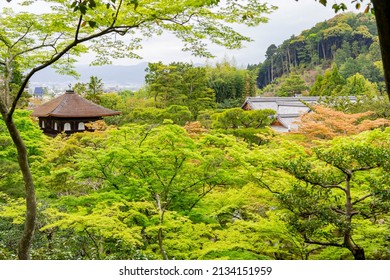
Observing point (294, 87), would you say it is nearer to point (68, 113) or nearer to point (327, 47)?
point (327, 47)

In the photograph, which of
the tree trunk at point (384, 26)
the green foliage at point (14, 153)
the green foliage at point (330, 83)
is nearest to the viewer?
the tree trunk at point (384, 26)

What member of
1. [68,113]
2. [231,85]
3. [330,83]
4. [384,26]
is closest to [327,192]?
[384,26]

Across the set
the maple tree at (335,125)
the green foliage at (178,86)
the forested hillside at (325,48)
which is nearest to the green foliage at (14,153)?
the maple tree at (335,125)

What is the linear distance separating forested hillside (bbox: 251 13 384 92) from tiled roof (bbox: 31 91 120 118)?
18.6 meters

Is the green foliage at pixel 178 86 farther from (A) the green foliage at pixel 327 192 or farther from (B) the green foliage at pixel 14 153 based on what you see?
(A) the green foliage at pixel 327 192

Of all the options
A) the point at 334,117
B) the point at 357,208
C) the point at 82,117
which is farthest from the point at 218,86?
the point at 357,208

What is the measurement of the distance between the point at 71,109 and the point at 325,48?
2583 centimetres

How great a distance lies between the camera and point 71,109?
1498 centimetres

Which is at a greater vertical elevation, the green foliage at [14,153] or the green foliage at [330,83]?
the green foliage at [330,83]

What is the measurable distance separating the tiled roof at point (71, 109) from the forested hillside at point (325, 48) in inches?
731

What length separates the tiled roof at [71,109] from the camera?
14766mm

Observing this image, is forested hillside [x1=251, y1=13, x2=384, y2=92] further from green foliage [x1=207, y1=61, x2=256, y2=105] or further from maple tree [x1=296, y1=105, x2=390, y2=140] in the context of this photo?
maple tree [x1=296, y1=105, x2=390, y2=140]

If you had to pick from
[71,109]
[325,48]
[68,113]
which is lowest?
[68,113]

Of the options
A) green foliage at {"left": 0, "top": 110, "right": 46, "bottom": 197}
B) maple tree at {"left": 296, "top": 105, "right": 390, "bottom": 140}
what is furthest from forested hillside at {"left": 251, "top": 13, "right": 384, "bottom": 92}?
green foliage at {"left": 0, "top": 110, "right": 46, "bottom": 197}
